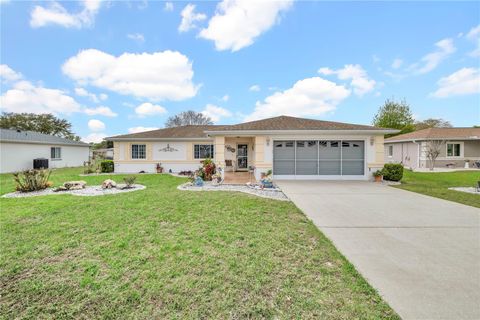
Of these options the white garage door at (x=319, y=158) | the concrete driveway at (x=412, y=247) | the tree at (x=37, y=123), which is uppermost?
the tree at (x=37, y=123)

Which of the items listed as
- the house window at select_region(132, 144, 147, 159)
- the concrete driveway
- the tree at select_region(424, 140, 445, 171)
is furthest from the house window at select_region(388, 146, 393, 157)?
the house window at select_region(132, 144, 147, 159)

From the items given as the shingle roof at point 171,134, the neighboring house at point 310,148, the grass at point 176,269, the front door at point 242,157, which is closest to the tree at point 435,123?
the neighboring house at point 310,148

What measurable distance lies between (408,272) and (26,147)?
26.6 meters

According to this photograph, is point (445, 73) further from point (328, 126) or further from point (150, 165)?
point (150, 165)

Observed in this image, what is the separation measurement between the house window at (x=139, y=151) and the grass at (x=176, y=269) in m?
11.5

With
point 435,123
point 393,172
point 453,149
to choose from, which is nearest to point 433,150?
point 453,149

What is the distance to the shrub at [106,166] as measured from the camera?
635 inches

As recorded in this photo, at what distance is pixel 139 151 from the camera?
16.4m

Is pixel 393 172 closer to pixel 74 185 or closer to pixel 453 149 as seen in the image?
pixel 453 149

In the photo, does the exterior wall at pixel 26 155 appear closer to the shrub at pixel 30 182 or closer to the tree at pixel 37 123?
the shrub at pixel 30 182

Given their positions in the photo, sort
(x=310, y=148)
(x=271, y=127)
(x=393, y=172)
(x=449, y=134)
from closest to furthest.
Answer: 1. (x=393, y=172)
2. (x=271, y=127)
3. (x=310, y=148)
4. (x=449, y=134)

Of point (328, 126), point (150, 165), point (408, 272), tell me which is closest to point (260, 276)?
point (408, 272)

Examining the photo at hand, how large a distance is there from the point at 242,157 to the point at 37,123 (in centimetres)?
3804

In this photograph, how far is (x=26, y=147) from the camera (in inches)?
719
